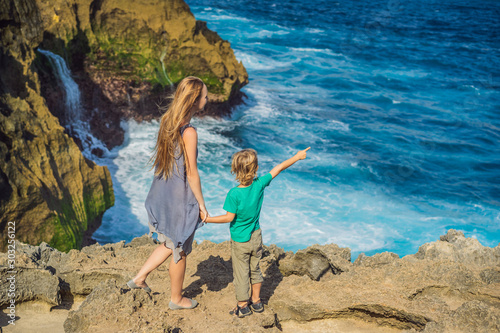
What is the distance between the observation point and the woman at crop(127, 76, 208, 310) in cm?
310

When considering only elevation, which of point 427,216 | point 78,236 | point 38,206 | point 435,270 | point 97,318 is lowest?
point 427,216

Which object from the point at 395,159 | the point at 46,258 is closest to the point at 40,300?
the point at 46,258

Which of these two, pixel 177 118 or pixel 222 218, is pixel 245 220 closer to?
pixel 222 218

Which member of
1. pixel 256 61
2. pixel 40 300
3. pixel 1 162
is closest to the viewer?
pixel 40 300

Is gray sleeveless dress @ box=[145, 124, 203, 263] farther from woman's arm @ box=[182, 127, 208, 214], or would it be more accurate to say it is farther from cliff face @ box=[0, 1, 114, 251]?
cliff face @ box=[0, 1, 114, 251]

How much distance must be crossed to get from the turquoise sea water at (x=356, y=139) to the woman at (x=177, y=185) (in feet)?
17.1

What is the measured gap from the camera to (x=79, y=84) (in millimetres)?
11562

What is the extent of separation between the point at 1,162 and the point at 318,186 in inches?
281

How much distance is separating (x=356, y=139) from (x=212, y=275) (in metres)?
10.5

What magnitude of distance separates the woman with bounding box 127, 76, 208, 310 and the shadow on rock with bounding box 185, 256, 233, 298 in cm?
40

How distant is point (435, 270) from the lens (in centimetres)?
402

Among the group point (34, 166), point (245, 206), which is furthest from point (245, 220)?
point (34, 166)

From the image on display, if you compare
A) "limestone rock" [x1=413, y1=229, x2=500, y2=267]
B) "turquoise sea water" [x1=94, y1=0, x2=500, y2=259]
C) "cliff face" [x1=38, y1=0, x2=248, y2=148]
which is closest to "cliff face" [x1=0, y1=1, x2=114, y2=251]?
"turquoise sea water" [x1=94, y1=0, x2=500, y2=259]

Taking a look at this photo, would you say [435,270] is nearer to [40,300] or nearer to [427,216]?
[40,300]
